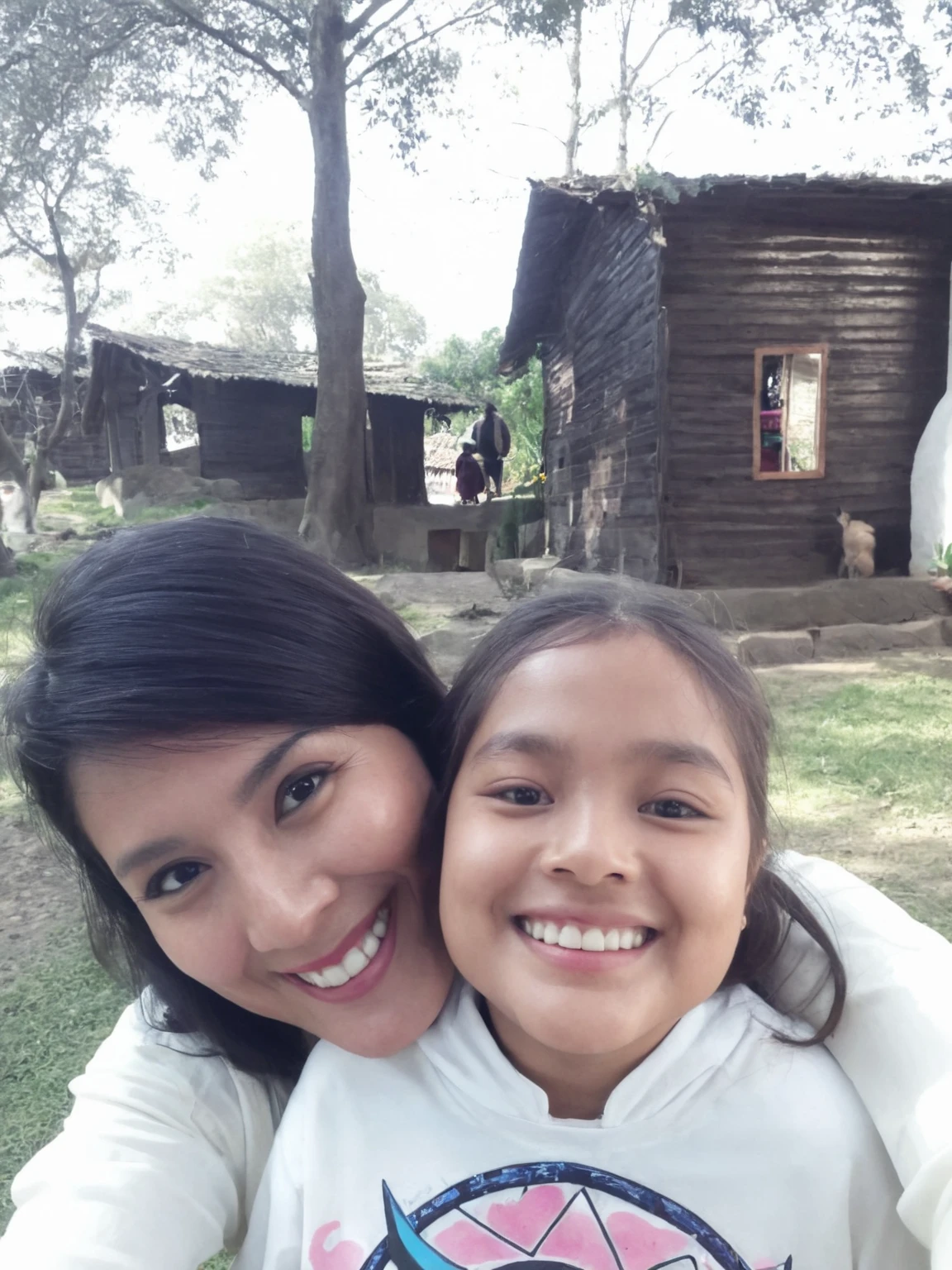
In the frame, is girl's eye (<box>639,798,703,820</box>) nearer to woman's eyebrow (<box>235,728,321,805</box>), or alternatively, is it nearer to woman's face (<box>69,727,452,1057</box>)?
woman's face (<box>69,727,452,1057</box>)

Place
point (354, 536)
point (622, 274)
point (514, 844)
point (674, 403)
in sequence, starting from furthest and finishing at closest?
point (354, 536)
point (622, 274)
point (674, 403)
point (514, 844)

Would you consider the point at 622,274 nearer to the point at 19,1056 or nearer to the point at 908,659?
the point at 908,659

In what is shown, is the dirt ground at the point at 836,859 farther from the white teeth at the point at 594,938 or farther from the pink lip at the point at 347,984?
the white teeth at the point at 594,938

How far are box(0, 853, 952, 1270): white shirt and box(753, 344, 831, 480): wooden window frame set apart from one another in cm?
743

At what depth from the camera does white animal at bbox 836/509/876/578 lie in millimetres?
7891

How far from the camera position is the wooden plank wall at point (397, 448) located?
1712 cm

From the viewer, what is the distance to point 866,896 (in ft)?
4.03

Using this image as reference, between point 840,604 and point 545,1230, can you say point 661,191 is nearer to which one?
point 840,604

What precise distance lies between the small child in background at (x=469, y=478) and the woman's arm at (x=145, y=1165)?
15.2 m

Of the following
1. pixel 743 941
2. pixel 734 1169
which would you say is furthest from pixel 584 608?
pixel 734 1169

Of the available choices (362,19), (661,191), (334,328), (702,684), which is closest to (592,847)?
(702,684)

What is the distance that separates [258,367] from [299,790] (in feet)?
53.0

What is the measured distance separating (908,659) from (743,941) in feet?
20.2

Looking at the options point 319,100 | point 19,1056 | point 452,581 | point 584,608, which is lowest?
point 19,1056
